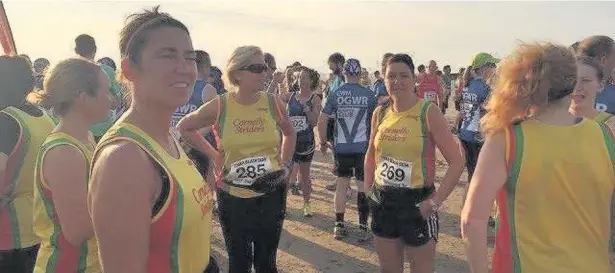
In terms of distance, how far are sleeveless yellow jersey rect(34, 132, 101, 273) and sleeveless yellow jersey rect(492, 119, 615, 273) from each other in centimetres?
188

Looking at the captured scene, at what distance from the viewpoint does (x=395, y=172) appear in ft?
12.4

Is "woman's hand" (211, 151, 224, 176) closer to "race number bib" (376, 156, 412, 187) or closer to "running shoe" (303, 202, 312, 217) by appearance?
"race number bib" (376, 156, 412, 187)

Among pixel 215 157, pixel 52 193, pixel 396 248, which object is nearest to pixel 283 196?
pixel 215 157

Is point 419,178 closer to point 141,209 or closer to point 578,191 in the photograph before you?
point 578,191

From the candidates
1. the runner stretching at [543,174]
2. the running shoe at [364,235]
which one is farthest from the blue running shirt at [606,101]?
the running shoe at [364,235]

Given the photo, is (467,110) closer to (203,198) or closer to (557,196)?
(557,196)

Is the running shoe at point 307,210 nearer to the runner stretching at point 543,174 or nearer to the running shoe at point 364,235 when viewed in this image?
the running shoe at point 364,235

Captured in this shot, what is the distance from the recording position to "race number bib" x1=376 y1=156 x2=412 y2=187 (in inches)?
147

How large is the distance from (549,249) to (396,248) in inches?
66.9

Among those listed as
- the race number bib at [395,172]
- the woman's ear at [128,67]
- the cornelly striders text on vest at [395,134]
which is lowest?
the race number bib at [395,172]

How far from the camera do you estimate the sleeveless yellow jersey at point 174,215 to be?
1688 mm

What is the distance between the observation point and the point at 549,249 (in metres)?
2.19

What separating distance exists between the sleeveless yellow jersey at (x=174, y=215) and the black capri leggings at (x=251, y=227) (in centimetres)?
193

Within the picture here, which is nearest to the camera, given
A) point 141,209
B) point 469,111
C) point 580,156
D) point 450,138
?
point 141,209
